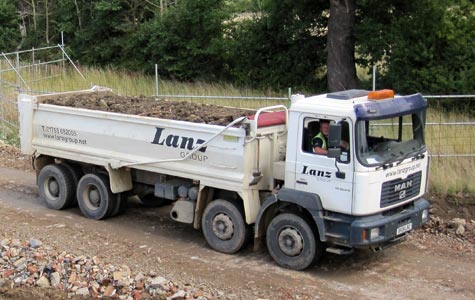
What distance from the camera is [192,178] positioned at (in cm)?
1057

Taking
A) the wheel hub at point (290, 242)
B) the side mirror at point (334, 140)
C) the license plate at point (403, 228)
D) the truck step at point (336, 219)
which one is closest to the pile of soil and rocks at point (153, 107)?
the wheel hub at point (290, 242)

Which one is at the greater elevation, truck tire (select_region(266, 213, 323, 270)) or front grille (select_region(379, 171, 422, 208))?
front grille (select_region(379, 171, 422, 208))

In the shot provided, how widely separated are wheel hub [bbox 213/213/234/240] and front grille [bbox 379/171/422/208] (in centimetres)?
226

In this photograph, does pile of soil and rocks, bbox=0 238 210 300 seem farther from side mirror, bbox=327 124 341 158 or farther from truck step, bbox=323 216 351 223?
side mirror, bbox=327 124 341 158

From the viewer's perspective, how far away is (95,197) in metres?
12.2

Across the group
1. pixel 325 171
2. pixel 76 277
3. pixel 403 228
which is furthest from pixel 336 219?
pixel 76 277

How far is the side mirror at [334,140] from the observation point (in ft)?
28.9

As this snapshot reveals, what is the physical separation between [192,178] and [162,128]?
89cm

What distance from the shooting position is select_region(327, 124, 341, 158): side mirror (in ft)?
28.9

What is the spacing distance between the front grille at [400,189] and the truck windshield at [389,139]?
0.97 feet

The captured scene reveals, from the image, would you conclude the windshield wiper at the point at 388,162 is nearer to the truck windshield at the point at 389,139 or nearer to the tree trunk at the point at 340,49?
the truck windshield at the point at 389,139

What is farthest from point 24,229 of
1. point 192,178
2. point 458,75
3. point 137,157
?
point 458,75

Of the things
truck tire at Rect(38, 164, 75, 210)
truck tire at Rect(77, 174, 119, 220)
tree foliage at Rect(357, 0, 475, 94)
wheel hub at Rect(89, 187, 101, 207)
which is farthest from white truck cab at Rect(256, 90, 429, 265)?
tree foliage at Rect(357, 0, 475, 94)

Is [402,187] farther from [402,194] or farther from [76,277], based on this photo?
[76,277]
